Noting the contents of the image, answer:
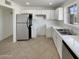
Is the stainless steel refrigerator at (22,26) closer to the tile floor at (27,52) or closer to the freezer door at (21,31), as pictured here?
the freezer door at (21,31)

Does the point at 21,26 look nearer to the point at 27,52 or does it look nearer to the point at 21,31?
the point at 21,31

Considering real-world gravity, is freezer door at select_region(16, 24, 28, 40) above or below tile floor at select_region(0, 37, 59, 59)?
above

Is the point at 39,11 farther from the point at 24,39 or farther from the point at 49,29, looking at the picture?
the point at 24,39

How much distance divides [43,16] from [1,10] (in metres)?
3.45

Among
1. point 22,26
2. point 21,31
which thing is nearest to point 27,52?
point 21,31

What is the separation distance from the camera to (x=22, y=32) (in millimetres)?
6859

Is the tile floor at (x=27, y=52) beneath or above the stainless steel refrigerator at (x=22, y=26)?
beneath

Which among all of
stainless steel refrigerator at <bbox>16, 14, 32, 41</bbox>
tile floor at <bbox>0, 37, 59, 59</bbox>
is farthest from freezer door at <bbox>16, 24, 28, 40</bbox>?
tile floor at <bbox>0, 37, 59, 59</bbox>

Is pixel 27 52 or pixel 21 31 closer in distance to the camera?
pixel 27 52

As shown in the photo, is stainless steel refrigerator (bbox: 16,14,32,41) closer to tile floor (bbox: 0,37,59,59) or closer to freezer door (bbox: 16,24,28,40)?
freezer door (bbox: 16,24,28,40)

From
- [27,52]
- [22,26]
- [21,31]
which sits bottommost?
[27,52]

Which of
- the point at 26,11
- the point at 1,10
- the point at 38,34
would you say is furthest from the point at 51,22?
the point at 1,10

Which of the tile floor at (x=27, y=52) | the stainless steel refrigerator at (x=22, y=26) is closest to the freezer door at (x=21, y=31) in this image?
the stainless steel refrigerator at (x=22, y=26)

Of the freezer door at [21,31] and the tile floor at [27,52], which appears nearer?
the tile floor at [27,52]
